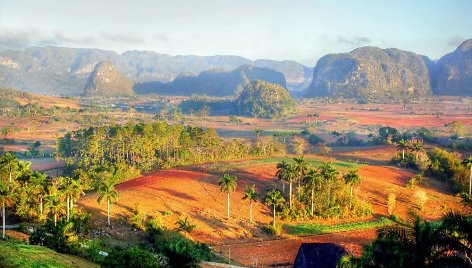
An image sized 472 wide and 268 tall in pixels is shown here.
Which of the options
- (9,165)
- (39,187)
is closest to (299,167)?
(39,187)

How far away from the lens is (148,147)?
62.2 meters

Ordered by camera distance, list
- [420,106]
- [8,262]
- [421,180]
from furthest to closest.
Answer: [420,106] < [421,180] < [8,262]

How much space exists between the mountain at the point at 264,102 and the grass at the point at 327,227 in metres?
121

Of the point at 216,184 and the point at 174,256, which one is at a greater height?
the point at 174,256

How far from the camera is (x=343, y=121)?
140 m

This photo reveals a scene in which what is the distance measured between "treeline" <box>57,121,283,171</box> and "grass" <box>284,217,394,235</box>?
25931 mm

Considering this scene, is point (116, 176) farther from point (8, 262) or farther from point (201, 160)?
point (8, 262)

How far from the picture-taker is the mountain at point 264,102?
16810cm

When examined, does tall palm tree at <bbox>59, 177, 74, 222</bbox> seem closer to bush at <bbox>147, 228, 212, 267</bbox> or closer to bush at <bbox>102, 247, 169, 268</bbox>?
bush at <bbox>147, 228, 212, 267</bbox>

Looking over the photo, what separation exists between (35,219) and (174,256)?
20951 millimetres

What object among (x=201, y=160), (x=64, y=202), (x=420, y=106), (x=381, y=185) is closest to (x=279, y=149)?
(x=201, y=160)

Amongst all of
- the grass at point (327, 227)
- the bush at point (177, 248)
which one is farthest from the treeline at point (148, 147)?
the grass at point (327, 227)

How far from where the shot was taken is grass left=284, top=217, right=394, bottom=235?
42.6 meters

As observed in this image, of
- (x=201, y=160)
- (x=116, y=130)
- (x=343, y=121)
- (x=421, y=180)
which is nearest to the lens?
(x=421, y=180)
